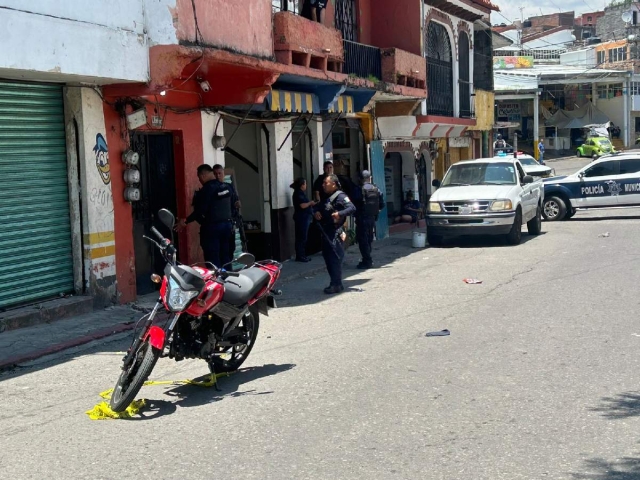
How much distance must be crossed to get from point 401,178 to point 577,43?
59857 millimetres

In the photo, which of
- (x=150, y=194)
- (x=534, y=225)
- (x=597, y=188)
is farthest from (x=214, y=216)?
(x=597, y=188)

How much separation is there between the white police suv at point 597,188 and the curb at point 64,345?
16.8m

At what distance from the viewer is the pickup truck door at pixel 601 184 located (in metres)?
24.2

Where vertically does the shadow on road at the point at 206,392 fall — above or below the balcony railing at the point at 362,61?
below

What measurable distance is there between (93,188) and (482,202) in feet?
30.5

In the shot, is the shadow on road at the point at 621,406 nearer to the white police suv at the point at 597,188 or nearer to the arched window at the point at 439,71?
the arched window at the point at 439,71

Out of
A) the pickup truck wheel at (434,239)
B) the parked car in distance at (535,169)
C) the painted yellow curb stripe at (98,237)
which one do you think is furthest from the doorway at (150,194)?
the parked car in distance at (535,169)

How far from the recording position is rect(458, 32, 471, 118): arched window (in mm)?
27766

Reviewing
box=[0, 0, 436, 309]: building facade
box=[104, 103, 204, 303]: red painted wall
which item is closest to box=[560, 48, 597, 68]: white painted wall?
box=[0, 0, 436, 309]: building facade

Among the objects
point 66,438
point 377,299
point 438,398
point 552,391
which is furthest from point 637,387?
point 377,299

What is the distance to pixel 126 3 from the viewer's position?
1118 centimetres

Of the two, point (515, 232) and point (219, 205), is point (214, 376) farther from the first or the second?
point (515, 232)

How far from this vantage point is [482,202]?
18469 mm

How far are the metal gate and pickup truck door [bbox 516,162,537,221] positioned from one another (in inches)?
136
